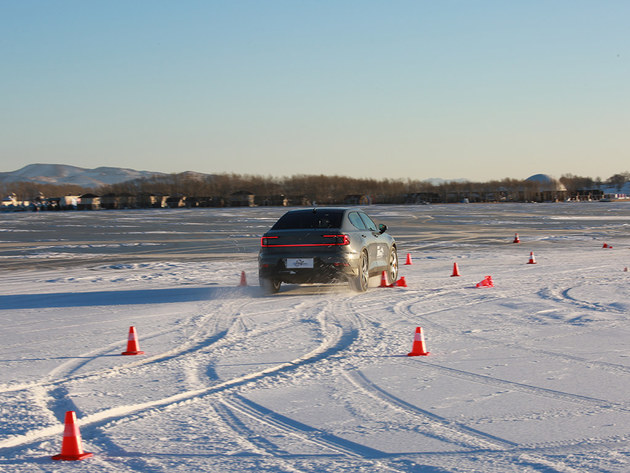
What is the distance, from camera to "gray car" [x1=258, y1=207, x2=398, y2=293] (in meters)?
13.7

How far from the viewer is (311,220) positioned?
14.6 meters

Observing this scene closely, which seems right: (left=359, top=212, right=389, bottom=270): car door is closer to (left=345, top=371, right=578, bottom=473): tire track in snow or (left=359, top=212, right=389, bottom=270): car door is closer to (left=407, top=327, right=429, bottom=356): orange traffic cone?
(left=407, top=327, right=429, bottom=356): orange traffic cone

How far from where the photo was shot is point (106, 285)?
53.4ft

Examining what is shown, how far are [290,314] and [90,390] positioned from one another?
5.03 metres

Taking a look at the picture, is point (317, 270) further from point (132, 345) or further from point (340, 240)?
point (132, 345)

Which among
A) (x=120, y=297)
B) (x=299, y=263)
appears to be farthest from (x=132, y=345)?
(x=120, y=297)

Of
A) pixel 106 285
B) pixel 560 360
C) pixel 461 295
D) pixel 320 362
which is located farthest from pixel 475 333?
pixel 106 285

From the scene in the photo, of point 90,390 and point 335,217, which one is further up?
point 335,217

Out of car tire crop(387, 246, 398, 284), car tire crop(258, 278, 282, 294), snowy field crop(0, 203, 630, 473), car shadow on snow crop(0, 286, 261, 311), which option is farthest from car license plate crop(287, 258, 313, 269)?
car tire crop(387, 246, 398, 284)

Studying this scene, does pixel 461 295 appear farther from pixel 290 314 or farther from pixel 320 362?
pixel 320 362

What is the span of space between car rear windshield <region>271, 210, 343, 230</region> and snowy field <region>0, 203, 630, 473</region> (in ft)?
4.24

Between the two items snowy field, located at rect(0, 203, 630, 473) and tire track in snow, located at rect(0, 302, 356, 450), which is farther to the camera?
tire track in snow, located at rect(0, 302, 356, 450)

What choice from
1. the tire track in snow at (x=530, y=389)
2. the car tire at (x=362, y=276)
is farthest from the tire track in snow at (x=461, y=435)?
the car tire at (x=362, y=276)

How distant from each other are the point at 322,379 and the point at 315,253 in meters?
6.65
